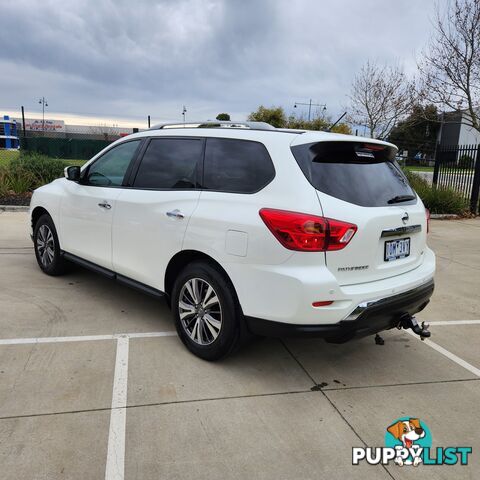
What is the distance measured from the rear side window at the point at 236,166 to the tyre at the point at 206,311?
0.63m

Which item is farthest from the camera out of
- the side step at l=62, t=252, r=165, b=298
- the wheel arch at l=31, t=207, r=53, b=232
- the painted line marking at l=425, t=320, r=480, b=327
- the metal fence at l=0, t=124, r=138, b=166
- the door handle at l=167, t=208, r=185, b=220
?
the metal fence at l=0, t=124, r=138, b=166

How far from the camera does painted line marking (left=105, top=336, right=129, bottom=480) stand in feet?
8.05

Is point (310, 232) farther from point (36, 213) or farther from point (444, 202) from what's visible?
point (444, 202)

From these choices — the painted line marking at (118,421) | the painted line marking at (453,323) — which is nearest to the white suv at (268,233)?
the painted line marking at (118,421)

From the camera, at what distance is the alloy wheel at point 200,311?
3441mm

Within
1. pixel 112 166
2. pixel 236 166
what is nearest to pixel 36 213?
pixel 112 166

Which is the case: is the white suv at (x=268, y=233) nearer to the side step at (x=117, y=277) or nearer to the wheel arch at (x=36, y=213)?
the side step at (x=117, y=277)

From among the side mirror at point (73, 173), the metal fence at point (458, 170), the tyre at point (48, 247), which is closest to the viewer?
the side mirror at point (73, 173)

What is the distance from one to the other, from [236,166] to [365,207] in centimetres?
99

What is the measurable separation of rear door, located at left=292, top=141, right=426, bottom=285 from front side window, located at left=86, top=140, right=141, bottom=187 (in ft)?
6.47

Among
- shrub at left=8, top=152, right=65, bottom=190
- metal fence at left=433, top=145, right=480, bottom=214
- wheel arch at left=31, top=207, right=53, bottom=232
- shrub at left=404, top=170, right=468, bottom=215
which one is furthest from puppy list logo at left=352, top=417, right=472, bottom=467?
metal fence at left=433, top=145, right=480, bottom=214

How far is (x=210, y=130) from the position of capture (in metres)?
3.79

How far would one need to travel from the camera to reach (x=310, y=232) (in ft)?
9.54

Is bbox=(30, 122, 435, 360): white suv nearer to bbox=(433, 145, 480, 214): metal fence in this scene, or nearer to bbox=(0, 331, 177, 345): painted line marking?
bbox=(0, 331, 177, 345): painted line marking
